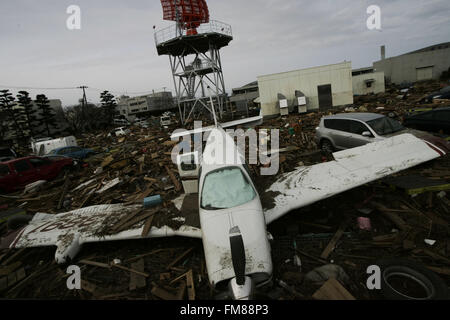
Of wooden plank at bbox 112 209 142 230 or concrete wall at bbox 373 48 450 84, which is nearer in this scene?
wooden plank at bbox 112 209 142 230

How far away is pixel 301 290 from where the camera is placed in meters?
4.09

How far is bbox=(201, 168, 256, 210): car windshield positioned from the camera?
4801 mm

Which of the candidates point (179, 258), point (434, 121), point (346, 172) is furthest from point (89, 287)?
point (434, 121)

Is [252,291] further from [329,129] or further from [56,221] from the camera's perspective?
[329,129]

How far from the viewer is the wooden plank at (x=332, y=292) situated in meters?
3.71

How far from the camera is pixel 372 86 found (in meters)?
38.6

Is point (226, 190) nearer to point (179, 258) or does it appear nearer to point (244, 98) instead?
point (179, 258)

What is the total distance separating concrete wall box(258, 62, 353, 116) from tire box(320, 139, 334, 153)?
17803 mm

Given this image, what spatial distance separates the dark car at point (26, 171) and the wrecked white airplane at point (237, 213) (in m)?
6.79

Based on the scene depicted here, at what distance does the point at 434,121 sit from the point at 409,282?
1048cm

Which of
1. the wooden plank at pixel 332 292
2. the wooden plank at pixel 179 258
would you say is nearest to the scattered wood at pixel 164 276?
the wooden plank at pixel 179 258

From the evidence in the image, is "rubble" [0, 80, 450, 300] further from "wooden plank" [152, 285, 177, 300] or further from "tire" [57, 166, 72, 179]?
"tire" [57, 166, 72, 179]

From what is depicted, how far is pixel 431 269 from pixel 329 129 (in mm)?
7845

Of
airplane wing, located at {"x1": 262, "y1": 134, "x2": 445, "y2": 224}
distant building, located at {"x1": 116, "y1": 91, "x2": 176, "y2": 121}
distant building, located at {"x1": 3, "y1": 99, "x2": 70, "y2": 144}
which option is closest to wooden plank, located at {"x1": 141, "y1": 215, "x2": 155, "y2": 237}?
airplane wing, located at {"x1": 262, "y1": 134, "x2": 445, "y2": 224}
